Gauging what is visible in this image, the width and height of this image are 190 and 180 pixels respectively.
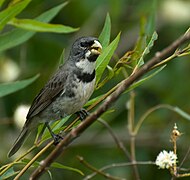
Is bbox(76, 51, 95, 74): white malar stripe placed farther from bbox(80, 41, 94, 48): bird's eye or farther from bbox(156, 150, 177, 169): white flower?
bbox(156, 150, 177, 169): white flower

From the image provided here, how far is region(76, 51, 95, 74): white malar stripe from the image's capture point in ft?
13.1

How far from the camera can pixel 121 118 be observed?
6648 millimetres

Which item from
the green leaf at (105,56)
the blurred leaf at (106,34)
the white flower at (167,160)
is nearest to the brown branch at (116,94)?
the white flower at (167,160)

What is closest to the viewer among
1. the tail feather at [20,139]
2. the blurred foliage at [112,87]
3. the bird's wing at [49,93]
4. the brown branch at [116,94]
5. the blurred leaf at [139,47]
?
the brown branch at [116,94]

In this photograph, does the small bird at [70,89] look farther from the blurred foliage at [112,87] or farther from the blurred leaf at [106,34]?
the blurred foliage at [112,87]

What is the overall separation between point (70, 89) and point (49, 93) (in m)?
0.24

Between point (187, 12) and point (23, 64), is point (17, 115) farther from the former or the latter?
point (187, 12)

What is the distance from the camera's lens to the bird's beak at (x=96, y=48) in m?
3.79

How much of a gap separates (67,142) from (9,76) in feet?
11.5

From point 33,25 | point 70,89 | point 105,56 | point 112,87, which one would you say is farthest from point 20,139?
point 112,87

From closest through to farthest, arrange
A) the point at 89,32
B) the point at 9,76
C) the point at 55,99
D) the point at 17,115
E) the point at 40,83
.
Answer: the point at 55,99
the point at 17,115
the point at 9,76
the point at 40,83
the point at 89,32

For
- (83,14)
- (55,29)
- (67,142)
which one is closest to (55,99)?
(55,29)

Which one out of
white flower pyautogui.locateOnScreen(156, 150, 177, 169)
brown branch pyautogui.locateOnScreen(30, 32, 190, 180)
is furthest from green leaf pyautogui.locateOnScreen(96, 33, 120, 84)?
brown branch pyautogui.locateOnScreen(30, 32, 190, 180)

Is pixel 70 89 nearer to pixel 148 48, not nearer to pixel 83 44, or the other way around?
pixel 83 44
